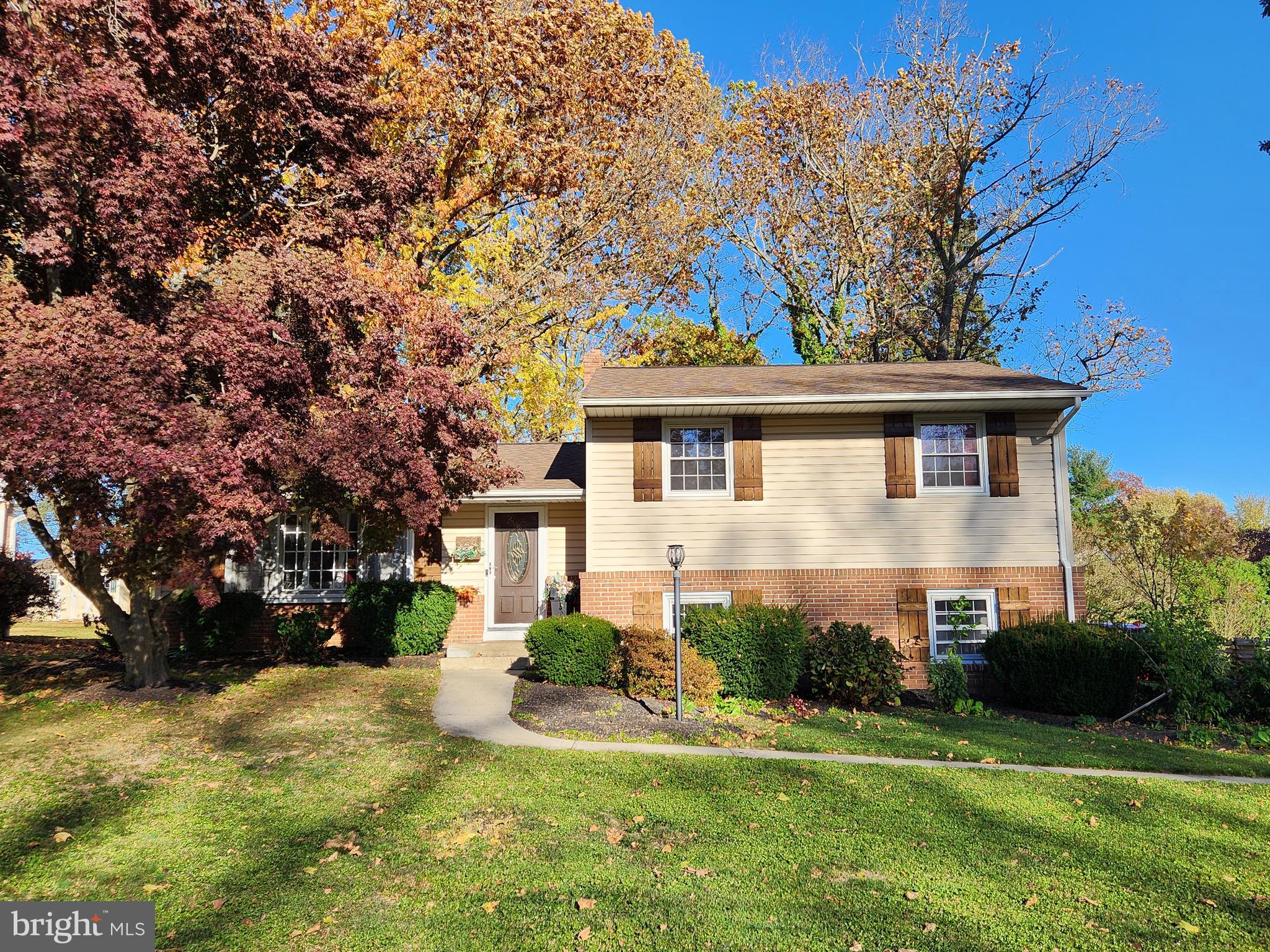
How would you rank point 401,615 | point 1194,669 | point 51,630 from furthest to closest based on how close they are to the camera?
point 51,630, point 401,615, point 1194,669

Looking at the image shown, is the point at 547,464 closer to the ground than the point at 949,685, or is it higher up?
higher up

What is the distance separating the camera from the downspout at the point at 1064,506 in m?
12.1

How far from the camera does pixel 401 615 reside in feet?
42.8

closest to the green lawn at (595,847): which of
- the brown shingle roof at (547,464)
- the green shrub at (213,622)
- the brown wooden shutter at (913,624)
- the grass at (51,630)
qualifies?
the brown wooden shutter at (913,624)

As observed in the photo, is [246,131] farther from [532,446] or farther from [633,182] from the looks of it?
[633,182]

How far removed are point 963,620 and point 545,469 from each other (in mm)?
8317

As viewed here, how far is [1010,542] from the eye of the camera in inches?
486

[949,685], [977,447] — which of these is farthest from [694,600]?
[977,447]

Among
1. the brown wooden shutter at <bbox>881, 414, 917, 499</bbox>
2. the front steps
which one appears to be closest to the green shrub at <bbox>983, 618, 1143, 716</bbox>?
the brown wooden shutter at <bbox>881, 414, 917, 499</bbox>

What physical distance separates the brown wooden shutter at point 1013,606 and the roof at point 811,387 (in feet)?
10.6

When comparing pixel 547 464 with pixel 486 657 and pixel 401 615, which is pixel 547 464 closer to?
pixel 401 615

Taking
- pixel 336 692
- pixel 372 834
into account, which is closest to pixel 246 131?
pixel 336 692

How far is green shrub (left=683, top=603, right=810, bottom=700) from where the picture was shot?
10617 millimetres

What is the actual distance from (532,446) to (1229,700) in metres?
13.1
